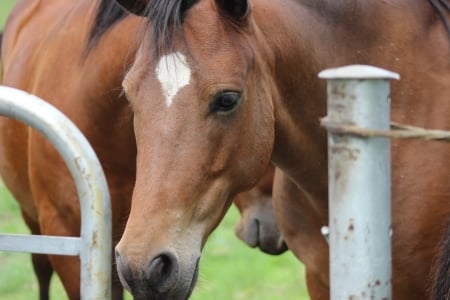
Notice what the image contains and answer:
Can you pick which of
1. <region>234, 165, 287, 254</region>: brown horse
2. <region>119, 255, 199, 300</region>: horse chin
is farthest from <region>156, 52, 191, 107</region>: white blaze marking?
<region>234, 165, 287, 254</region>: brown horse

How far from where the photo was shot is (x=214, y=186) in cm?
247

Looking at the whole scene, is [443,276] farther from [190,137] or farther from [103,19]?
[103,19]

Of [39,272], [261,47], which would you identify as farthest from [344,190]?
[39,272]

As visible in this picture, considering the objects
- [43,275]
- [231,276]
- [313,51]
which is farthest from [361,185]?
[231,276]

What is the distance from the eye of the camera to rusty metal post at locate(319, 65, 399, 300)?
1776 mm

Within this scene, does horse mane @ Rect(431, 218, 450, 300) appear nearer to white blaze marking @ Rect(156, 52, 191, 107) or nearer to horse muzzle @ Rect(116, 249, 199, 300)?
horse muzzle @ Rect(116, 249, 199, 300)

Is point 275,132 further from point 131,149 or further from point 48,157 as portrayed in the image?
point 48,157

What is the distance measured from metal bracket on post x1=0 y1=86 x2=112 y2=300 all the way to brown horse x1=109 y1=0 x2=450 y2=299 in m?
0.07

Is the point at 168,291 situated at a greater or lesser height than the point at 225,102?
lesser

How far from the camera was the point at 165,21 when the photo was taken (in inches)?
97.6

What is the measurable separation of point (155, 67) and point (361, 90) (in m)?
0.82

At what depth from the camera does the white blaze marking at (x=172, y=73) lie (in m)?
2.40

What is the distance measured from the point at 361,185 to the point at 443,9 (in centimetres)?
145

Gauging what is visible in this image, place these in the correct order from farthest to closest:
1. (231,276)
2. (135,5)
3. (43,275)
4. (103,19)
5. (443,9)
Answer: (231,276) → (43,275) → (103,19) → (443,9) → (135,5)
